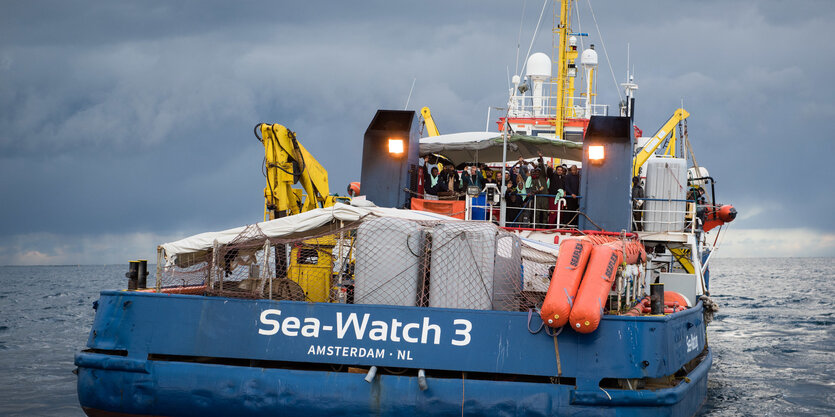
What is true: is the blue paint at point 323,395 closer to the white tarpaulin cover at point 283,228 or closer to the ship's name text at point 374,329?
the ship's name text at point 374,329

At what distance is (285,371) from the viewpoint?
10023 millimetres

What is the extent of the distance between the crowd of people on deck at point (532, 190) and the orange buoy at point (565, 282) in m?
4.37

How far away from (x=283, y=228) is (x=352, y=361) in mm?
2239

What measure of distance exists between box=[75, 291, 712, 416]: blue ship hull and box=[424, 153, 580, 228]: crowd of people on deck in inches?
185

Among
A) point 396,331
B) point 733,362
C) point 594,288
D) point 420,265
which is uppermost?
point 420,265

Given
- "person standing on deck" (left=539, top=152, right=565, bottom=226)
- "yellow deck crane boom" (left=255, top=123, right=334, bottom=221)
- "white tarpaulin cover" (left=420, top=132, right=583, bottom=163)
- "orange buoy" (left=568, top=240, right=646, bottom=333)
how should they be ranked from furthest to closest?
"white tarpaulin cover" (left=420, top=132, right=583, bottom=163) → "person standing on deck" (left=539, top=152, right=565, bottom=226) → "yellow deck crane boom" (left=255, top=123, right=334, bottom=221) → "orange buoy" (left=568, top=240, right=646, bottom=333)

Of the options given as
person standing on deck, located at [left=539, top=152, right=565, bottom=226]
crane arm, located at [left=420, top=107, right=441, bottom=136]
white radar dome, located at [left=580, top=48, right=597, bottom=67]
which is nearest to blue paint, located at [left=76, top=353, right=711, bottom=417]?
person standing on deck, located at [left=539, top=152, right=565, bottom=226]

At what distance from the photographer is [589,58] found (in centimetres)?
2450

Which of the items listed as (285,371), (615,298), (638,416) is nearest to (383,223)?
(285,371)

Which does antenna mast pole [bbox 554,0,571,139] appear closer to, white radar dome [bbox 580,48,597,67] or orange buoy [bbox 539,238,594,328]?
white radar dome [bbox 580,48,597,67]

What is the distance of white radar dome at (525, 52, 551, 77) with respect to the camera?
993 inches

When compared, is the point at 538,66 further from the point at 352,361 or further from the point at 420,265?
the point at 352,361

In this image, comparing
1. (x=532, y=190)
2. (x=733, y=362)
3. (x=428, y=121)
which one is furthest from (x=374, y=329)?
(x=733, y=362)

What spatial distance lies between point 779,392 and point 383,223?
452 inches
